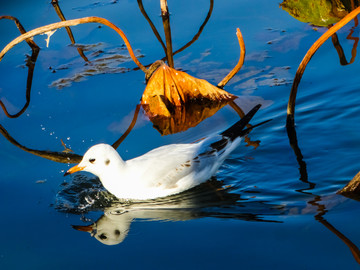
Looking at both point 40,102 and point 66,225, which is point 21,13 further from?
point 66,225

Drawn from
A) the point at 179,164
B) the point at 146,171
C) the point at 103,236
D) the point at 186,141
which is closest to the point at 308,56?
the point at 179,164

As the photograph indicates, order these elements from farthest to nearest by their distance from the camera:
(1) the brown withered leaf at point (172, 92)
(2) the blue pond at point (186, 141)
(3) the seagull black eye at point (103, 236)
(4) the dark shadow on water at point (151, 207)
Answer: (1) the brown withered leaf at point (172, 92), (4) the dark shadow on water at point (151, 207), (3) the seagull black eye at point (103, 236), (2) the blue pond at point (186, 141)

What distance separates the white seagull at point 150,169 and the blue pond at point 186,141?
12 centimetres

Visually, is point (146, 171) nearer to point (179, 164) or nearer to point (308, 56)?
point (179, 164)

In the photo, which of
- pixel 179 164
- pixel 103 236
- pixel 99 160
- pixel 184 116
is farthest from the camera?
pixel 184 116

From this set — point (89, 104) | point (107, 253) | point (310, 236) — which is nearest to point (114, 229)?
point (107, 253)

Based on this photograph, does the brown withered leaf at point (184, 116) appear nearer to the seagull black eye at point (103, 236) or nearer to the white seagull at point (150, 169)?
the white seagull at point (150, 169)

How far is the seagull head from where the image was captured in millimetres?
5289

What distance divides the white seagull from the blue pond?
0.39 feet

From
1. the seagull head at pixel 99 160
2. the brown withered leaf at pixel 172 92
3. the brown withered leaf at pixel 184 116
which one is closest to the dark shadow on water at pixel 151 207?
the seagull head at pixel 99 160

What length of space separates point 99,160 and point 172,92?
1673 mm

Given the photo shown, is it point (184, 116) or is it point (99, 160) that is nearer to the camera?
point (99, 160)

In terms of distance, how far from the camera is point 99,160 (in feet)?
17.4

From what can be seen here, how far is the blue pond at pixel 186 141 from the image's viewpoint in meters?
4.43
